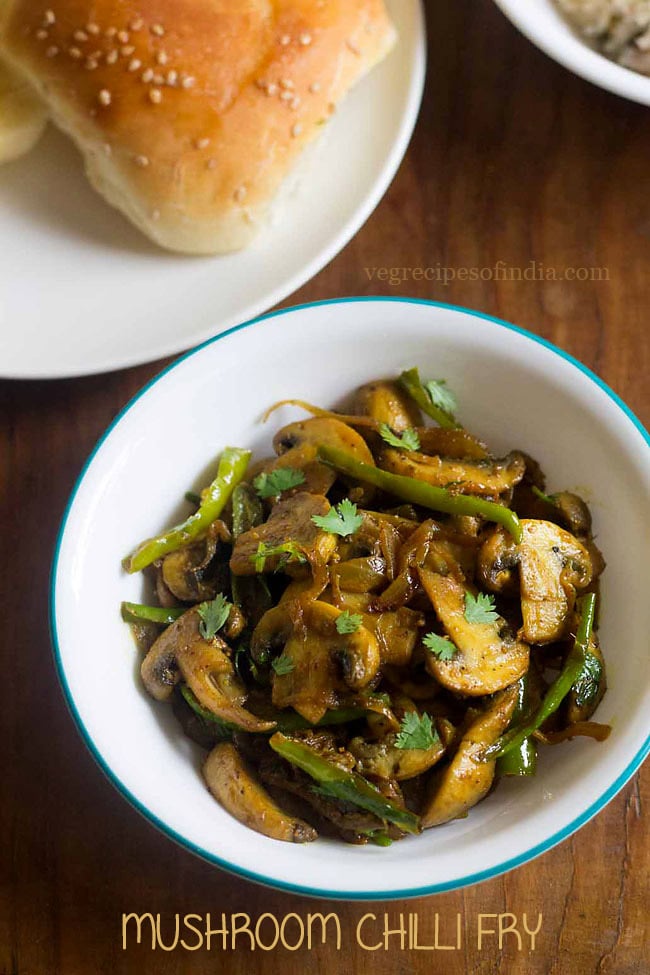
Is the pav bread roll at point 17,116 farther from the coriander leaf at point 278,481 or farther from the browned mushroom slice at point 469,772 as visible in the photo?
the browned mushroom slice at point 469,772

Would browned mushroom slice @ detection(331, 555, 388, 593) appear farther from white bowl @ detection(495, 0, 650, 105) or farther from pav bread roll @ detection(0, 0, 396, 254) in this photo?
white bowl @ detection(495, 0, 650, 105)

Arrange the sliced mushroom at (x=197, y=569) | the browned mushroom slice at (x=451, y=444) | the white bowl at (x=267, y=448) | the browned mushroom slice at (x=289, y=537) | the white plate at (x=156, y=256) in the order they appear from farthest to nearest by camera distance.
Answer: the white plate at (x=156, y=256) < the browned mushroom slice at (x=451, y=444) < the sliced mushroom at (x=197, y=569) < the browned mushroom slice at (x=289, y=537) < the white bowl at (x=267, y=448)

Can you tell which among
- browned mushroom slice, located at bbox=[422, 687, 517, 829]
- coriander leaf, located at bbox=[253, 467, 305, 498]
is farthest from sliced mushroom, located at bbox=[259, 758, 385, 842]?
coriander leaf, located at bbox=[253, 467, 305, 498]

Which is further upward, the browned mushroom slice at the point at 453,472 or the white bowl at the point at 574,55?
the white bowl at the point at 574,55

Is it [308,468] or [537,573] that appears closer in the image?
[537,573]

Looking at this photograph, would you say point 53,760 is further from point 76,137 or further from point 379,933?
point 76,137

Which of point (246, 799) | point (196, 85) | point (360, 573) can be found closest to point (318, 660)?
point (360, 573)

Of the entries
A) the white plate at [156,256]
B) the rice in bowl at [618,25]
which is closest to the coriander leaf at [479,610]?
the white plate at [156,256]

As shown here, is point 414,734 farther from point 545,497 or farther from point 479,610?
point 545,497
